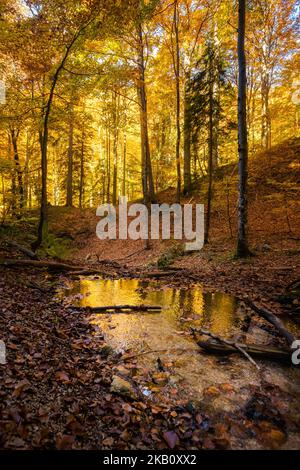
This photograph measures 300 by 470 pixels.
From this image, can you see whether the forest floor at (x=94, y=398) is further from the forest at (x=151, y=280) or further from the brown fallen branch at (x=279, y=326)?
the brown fallen branch at (x=279, y=326)

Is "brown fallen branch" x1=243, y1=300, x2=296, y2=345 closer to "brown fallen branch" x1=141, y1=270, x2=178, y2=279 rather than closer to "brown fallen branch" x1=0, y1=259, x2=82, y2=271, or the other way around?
"brown fallen branch" x1=141, y1=270, x2=178, y2=279

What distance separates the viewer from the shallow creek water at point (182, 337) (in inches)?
142

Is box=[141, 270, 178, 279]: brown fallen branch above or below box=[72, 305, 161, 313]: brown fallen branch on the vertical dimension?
above

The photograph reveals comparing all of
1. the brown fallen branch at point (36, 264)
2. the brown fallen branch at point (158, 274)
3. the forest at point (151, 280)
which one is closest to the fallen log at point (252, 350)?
the forest at point (151, 280)

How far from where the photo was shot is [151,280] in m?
9.27

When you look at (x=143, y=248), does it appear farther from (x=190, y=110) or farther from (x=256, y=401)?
(x=256, y=401)

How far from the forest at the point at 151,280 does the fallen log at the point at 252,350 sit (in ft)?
0.06

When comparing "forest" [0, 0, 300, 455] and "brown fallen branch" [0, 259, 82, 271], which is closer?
"forest" [0, 0, 300, 455]

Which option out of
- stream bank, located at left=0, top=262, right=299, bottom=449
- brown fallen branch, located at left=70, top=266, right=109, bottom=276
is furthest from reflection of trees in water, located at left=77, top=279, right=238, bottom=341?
stream bank, located at left=0, top=262, right=299, bottom=449

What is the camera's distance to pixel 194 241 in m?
13.5

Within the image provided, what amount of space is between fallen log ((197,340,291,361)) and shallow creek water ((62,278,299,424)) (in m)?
0.11

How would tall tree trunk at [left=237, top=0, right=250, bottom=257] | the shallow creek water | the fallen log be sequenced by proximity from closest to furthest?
the shallow creek water → the fallen log → tall tree trunk at [left=237, top=0, right=250, bottom=257]
